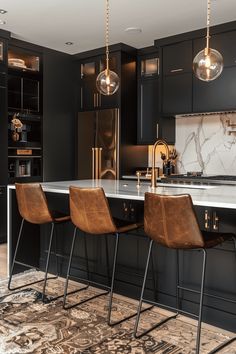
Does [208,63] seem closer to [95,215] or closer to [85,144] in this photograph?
[95,215]

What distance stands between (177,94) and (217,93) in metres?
0.59

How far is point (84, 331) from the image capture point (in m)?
2.61

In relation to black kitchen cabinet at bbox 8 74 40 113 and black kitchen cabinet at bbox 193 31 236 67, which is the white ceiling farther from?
black kitchen cabinet at bbox 8 74 40 113

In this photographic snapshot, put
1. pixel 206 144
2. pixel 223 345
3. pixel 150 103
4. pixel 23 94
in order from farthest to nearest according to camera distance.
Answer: pixel 150 103 < pixel 23 94 < pixel 206 144 < pixel 223 345

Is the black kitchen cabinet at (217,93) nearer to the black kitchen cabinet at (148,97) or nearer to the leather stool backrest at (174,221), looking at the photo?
the black kitchen cabinet at (148,97)

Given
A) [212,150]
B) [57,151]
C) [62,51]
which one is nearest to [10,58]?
[62,51]

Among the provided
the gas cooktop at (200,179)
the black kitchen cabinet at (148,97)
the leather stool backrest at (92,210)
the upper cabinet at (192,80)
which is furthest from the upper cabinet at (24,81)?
the leather stool backrest at (92,210)

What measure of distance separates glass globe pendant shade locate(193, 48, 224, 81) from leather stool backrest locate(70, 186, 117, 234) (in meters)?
1.28

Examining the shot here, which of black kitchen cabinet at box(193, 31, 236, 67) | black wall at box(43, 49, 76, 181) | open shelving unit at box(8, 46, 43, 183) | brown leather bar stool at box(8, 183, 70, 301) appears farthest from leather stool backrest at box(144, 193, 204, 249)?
black wall at box(43, 49, 76, 181)

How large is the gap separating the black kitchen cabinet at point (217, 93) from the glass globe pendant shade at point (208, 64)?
72.4 inches

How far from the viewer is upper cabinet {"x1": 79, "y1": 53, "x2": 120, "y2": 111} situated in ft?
18.9

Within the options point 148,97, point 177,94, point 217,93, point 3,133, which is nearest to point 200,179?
point 217,93

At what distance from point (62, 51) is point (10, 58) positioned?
Result: 38.2 inches

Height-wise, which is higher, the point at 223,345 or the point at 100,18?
the point at 100,18
